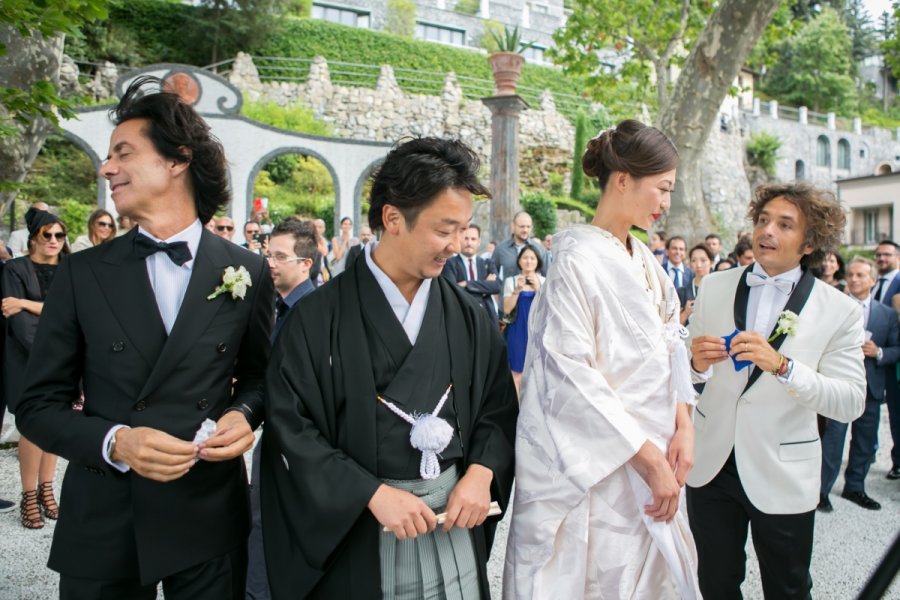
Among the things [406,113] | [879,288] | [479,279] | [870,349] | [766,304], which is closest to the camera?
[766,304]

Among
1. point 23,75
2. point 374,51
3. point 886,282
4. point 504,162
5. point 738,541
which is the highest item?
point 374,51

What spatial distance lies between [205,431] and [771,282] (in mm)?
2217

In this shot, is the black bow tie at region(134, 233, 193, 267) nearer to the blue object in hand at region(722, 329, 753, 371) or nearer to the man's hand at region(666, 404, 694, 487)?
the man's hand at region(666, 404, 694, 487)

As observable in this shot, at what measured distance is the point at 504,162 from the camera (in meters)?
12.8

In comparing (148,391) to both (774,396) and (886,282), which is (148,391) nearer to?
(774,396)

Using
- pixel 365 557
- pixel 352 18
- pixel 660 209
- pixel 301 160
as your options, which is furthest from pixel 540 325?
pixel 352 18

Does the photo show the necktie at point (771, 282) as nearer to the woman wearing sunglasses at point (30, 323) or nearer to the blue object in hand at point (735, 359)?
the blue object in hand at point (735, 359)

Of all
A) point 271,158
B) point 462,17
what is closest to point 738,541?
point 271,158

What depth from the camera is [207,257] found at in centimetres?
198

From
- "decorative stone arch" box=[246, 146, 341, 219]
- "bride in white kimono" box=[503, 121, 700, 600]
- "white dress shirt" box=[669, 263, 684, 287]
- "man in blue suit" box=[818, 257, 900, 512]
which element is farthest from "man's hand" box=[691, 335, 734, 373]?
"decorative stone arch" box=[246, 146, 341, 219]

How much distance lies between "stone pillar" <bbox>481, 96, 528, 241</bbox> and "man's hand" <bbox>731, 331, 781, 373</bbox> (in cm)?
1023

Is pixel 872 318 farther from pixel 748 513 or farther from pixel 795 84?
pixel 795 84

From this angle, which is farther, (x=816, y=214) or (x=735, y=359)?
(x=816, y=214)

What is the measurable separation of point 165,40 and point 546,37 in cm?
2774
